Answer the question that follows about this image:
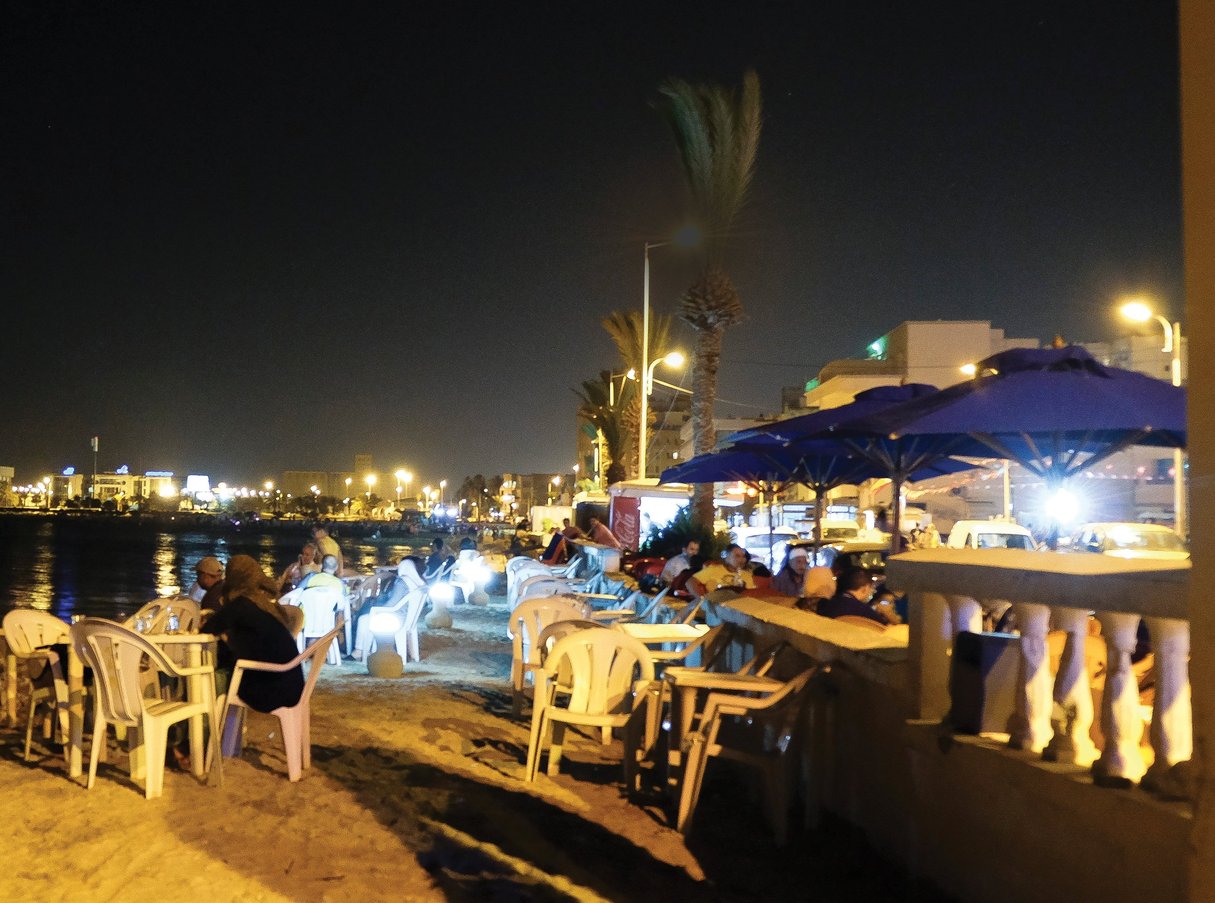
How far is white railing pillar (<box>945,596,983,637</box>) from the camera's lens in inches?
176

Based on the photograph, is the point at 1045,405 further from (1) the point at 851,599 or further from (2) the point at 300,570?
(2) the point at 300,570

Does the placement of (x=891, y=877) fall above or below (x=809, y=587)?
below

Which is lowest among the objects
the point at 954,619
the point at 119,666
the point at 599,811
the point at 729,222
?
the point at 599,811

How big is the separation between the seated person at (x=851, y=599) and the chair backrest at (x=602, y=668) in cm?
135

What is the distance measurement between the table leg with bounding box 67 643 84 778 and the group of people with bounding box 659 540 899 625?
4.62 metres

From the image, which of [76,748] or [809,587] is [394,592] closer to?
[809,587]

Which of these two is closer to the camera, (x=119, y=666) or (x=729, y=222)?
(x=119, y=666)

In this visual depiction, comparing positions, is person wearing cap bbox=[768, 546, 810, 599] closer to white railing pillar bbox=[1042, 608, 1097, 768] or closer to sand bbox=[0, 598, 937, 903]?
sand bbox=[0, 598, 937, 903]

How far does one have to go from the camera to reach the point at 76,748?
6.10 meters

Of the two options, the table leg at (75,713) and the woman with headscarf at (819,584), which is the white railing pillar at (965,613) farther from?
the table leg at (75,713)

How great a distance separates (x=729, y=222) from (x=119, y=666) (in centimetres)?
1735

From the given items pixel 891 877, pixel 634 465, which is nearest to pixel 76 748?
pixel 891 877

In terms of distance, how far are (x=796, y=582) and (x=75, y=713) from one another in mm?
7172

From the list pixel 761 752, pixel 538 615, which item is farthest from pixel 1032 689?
pixel 538 615
